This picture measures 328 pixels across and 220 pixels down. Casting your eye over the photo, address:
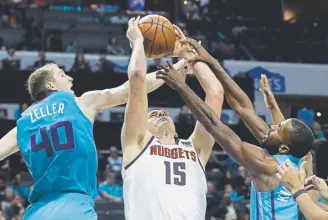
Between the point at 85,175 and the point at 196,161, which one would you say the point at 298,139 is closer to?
the point at 196,161

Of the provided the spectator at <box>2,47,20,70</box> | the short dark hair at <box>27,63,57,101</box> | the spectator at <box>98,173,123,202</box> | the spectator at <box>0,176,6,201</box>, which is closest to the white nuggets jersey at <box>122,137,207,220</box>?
the short dark hair at <box>27,63,57,101</box>

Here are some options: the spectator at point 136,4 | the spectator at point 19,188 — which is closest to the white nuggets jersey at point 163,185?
the spectator at point 19,188

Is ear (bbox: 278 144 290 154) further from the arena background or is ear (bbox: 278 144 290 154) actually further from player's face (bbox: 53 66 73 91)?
the arena background

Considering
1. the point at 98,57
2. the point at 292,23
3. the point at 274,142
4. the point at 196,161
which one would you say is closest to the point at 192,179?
the point at 196,161

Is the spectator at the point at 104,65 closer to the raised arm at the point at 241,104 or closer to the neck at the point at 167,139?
the raised arm at the point at 241,104

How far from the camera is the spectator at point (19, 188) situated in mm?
12609

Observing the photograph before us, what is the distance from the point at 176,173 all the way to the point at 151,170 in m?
0.18

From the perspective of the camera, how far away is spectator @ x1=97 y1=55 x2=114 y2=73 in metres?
16.2

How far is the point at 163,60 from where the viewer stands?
1777 centimetres

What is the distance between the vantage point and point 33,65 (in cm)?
1669

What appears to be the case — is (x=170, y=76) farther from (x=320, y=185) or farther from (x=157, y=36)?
(x=320, y=185)

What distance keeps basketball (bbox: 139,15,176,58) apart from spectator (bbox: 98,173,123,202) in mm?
7879

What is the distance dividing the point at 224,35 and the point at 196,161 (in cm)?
1644

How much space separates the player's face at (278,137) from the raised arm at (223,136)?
0.10 metres
